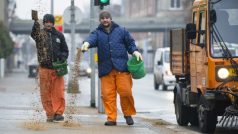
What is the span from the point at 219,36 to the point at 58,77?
3077 mm

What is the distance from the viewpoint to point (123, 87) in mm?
15102

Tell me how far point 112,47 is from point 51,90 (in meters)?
1.57

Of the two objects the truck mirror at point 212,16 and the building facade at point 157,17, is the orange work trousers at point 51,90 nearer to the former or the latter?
the truck mirror at point 212,16

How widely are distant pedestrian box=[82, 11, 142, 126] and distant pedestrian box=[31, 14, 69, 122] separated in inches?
40.2

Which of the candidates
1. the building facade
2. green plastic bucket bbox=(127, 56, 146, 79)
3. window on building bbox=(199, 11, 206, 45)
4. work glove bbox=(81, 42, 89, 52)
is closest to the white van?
window on building bbox=(199, 11, 206, 45)

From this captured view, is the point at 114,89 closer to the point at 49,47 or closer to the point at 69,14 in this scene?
the point at 49,47

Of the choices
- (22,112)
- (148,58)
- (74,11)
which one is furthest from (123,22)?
(22,112)

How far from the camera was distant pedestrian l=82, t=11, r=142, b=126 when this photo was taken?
15.1 metres

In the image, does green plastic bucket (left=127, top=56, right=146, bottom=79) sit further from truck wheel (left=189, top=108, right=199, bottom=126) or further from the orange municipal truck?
truck wheel (left=189, top=108, right=199, bottom=126)

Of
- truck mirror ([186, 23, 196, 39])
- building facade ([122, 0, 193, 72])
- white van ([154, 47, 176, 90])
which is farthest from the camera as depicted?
building facade ([122, 0, 193, 72])

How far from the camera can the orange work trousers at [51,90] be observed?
1588 cm

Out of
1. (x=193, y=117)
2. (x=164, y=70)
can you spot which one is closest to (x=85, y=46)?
(x=193, y=117)

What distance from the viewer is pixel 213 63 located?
14344 mm

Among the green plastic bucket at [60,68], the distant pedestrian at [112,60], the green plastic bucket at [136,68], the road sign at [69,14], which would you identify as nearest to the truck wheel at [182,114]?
the distant pedestrian at [112,60]
